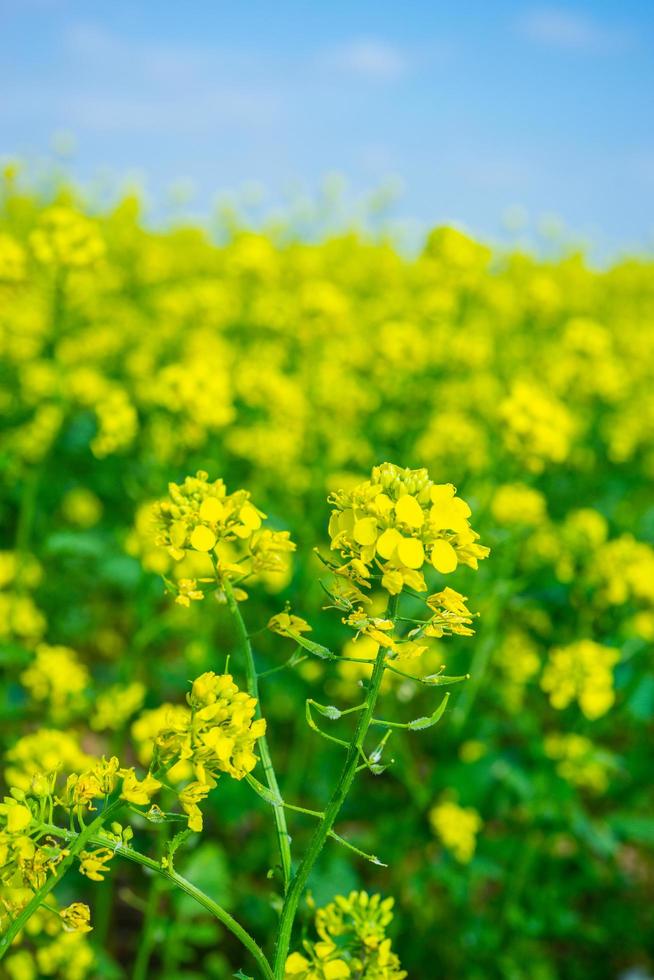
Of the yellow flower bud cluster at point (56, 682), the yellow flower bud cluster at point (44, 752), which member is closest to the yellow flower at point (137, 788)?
the yellow flower bud cluster at point (44, 752)

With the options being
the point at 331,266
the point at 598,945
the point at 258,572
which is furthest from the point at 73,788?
the point at 331,266

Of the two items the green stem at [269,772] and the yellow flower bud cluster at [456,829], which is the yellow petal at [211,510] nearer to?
the green stem at [269,772]

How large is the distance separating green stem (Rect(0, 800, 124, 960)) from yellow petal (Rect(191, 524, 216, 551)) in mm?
338

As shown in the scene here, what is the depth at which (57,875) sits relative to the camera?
1084 mm

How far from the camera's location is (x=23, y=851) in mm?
1113

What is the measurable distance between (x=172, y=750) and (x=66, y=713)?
1742mm

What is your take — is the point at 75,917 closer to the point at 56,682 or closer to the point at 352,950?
the point at 352,950

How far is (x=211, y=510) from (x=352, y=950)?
646 millimetres

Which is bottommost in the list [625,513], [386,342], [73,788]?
[625,513]

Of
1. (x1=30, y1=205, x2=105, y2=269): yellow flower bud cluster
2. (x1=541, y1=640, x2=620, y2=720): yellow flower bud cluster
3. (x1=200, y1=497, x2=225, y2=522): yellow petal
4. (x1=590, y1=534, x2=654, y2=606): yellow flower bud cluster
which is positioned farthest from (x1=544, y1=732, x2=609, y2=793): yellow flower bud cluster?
(x1=30, y1=205, x2=105, y2=269): yellow flower bud cluster

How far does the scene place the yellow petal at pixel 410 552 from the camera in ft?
3.55

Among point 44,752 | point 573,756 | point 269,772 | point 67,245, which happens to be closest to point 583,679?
point 573,756

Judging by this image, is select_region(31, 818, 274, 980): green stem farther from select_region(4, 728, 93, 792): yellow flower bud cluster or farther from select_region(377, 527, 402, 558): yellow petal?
select_region(4, 728, 93, 792): yellow flower bud cluster

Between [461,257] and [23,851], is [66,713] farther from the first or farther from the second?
[461,257]
